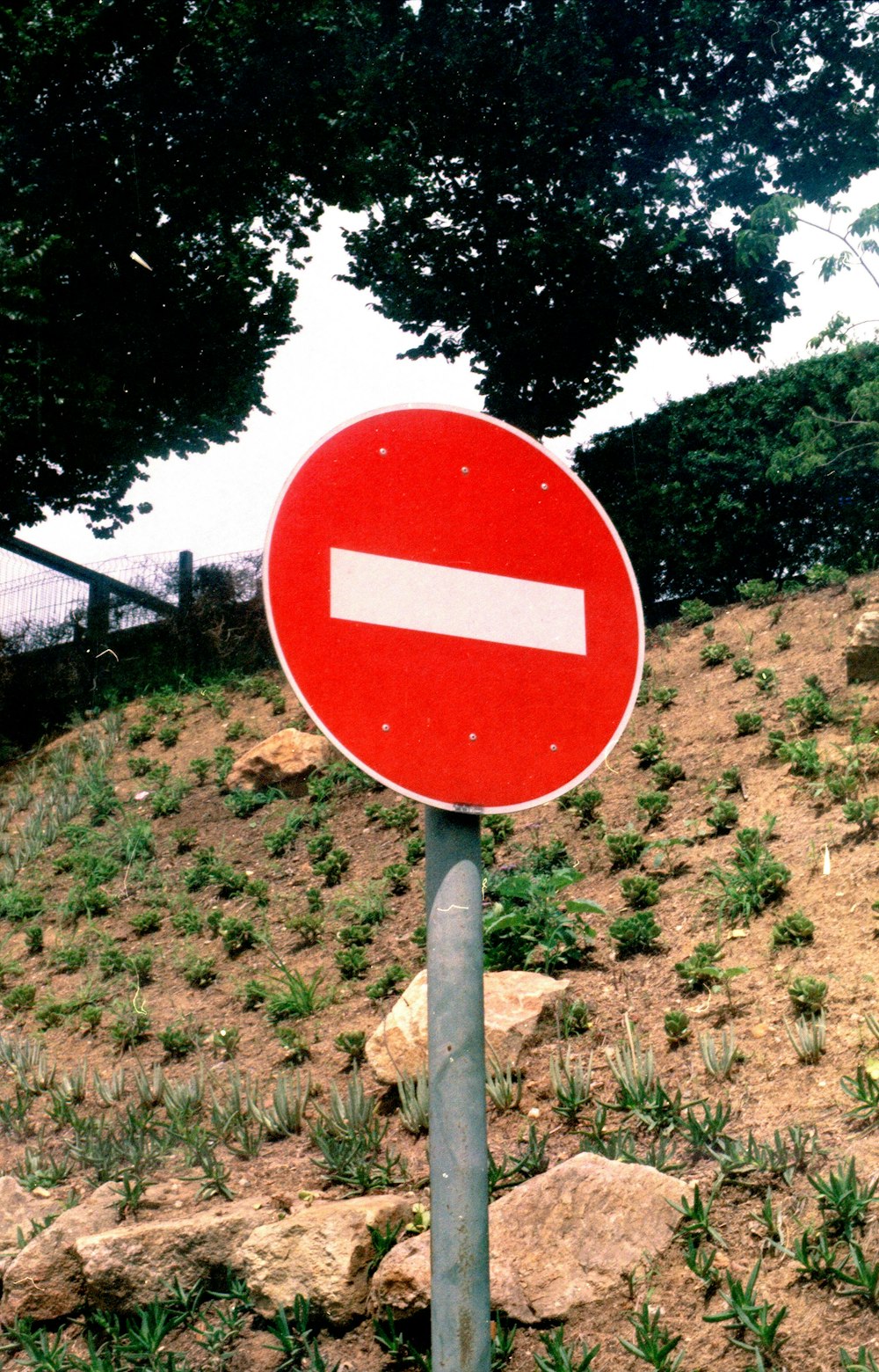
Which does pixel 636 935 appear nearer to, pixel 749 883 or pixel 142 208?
pixel 749 883

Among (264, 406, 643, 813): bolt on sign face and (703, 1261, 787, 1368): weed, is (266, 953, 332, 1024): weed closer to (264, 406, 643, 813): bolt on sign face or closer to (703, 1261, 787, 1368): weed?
(703, 1261, 787, 1368): weed

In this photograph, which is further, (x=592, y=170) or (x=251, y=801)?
(x=592, y=170)

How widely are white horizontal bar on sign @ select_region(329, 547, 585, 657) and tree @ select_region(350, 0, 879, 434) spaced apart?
1579cm

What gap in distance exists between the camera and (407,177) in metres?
17.4

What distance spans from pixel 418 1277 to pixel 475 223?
17001mm

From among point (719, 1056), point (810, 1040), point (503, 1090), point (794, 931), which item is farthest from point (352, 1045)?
point (810, 1040)

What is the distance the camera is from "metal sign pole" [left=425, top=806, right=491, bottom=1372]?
1563mm

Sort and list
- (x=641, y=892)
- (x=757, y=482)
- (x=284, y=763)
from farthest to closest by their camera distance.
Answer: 1. (x=757, y=482)
2. (x=284, y=763)
3. (x=641, y=892)

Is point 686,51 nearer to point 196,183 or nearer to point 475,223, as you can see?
point 475,223

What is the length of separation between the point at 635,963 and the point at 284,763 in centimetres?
526

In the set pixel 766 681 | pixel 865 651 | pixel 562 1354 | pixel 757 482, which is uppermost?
pixel 757 482

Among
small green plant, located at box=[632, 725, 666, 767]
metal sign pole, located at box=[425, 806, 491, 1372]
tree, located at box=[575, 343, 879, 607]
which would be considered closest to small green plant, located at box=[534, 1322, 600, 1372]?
metal sign pole, located at box=[425, 806, 491, 1372]

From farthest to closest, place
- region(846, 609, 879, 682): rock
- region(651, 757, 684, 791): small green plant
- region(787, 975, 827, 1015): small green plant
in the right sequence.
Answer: region(846, 609, 879, 682): rock, region(651, 757, 684, 791): small green plant, region(787, 975, 827, 1015): small green plant

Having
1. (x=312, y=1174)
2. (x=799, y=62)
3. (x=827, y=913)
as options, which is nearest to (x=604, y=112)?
(x=799, y=62)
